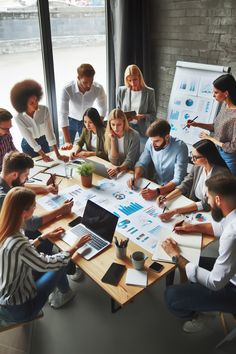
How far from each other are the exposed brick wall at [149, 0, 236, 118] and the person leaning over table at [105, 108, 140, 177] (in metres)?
1.48

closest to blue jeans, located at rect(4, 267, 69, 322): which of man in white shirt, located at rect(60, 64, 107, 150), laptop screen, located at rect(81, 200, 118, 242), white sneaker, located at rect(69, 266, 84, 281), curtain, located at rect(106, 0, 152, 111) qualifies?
laptop screen, located at rect(81, 200, 118, 242)

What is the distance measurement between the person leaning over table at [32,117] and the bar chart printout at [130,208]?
1.00 metres

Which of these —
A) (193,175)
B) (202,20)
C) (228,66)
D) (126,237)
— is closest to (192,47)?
(202,20)

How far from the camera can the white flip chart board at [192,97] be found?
3578 millimetres

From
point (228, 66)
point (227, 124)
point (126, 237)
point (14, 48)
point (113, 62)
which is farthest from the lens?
point (113, 62)

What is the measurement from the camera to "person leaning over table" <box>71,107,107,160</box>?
2969mm

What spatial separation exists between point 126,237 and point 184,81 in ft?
8.60

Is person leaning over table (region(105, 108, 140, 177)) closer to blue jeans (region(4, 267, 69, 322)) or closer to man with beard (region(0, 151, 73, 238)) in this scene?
man with beard (region(0, 151, 73, 238))

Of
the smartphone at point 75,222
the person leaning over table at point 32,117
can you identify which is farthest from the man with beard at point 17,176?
the person leaning over table at point 32,117

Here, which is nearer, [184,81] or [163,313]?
[163,313]

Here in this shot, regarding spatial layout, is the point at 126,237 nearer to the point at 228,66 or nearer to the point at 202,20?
the point at 228,66

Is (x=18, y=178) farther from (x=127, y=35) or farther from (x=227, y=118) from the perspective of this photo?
(x=127, y=35)

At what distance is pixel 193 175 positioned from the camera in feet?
7.73

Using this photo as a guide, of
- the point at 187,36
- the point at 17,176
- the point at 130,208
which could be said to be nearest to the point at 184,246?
the point at 130,208
